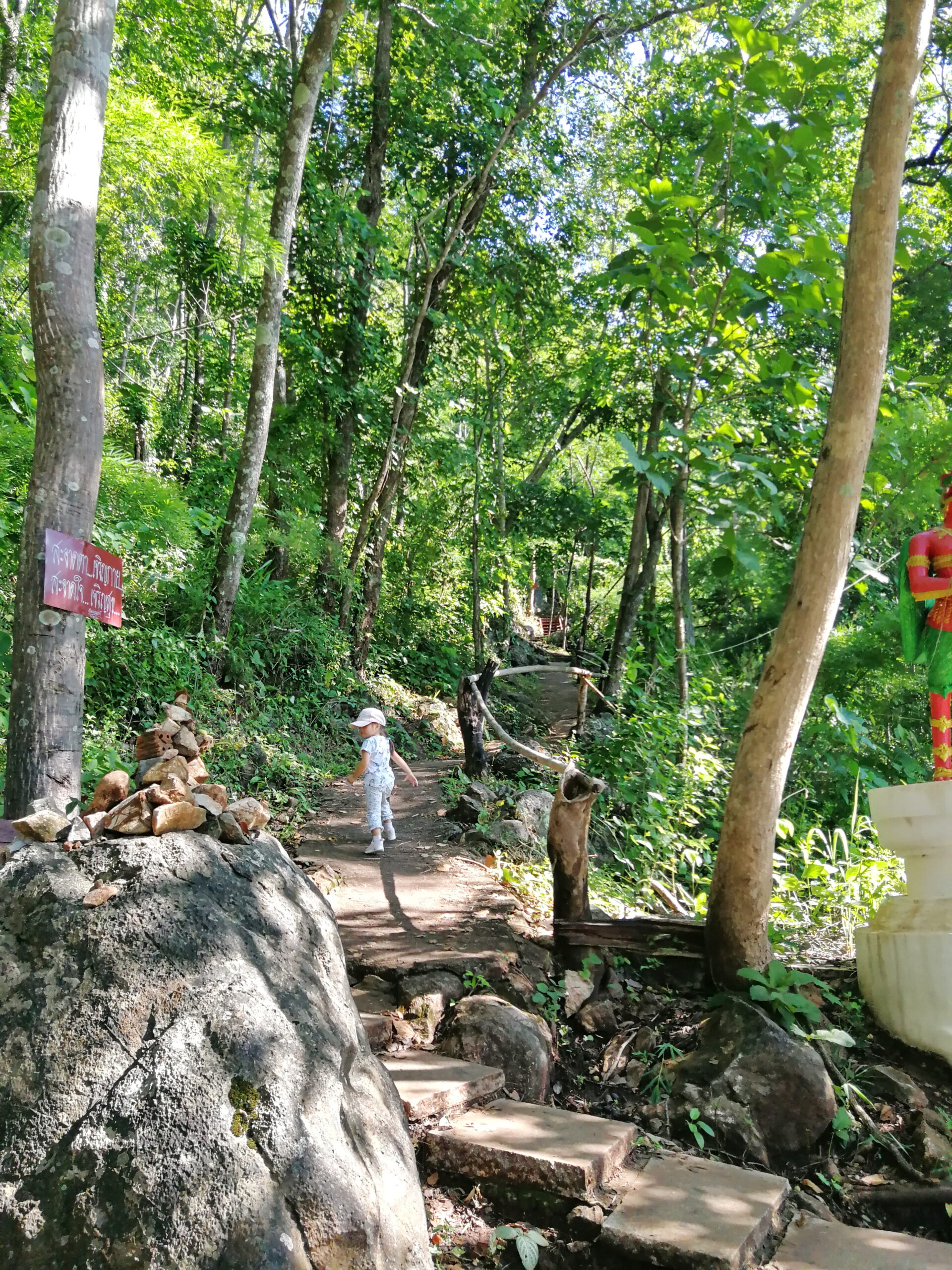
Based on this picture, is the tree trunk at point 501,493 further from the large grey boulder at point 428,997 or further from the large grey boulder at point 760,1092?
the large grey boulder at point 760,1092

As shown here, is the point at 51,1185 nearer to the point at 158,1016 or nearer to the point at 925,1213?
the point at 158,1016

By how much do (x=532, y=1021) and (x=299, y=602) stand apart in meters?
8.56

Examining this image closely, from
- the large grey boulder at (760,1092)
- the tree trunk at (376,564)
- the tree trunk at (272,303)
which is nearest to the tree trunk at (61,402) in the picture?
the large grey boulder at (760,1092)

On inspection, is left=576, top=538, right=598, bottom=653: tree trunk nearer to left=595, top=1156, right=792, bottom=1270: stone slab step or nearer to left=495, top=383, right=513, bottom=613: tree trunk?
left=495, top=383, right=513, bottom=613: tree trunk

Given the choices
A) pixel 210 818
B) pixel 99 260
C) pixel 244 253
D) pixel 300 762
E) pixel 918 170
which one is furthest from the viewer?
pixel 99 260

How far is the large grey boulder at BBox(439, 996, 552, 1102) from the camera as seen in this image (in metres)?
4.12

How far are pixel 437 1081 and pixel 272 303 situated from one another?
24.0ft

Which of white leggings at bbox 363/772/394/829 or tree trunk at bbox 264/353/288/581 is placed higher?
tree trunk at bbox 264/353/288/581

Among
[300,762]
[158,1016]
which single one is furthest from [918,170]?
[158,1016]

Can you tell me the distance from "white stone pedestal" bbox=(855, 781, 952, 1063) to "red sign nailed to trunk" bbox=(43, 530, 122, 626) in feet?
14.2

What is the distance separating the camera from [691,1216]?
3.20m

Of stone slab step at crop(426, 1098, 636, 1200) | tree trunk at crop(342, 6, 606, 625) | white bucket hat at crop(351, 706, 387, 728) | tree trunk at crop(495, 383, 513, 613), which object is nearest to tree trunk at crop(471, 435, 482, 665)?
tree trunk at crop(495, 383, 513, 613)

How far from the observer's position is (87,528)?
13.1ft

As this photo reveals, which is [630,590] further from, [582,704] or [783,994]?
[783,994]
